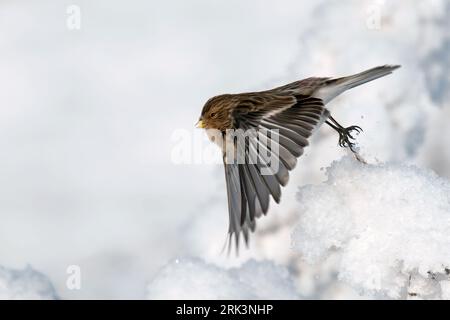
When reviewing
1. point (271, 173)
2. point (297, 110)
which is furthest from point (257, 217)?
point (297, 110)

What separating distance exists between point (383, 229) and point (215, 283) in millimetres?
290

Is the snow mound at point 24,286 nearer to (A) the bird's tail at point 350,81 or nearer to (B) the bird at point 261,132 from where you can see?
(B) the bird at point 261,132

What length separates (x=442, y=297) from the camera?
3.04ft

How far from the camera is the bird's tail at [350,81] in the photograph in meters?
1.33

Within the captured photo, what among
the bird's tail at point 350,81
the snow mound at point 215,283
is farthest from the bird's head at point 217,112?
the snow mound at point 215,283

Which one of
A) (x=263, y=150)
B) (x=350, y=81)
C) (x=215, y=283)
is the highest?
(x=350, y=81)

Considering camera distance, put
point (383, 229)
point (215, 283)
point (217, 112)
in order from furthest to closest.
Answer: point (217, 112) → point (383, 229) → point (215, 283)

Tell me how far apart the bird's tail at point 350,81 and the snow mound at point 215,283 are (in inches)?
22.6

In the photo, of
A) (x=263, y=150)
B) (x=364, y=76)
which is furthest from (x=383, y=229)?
(x=364, y=76)

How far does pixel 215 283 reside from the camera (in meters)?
0.84

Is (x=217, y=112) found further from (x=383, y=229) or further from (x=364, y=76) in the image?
(x=383, y=229)

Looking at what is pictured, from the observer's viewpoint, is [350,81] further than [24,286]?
Yes
